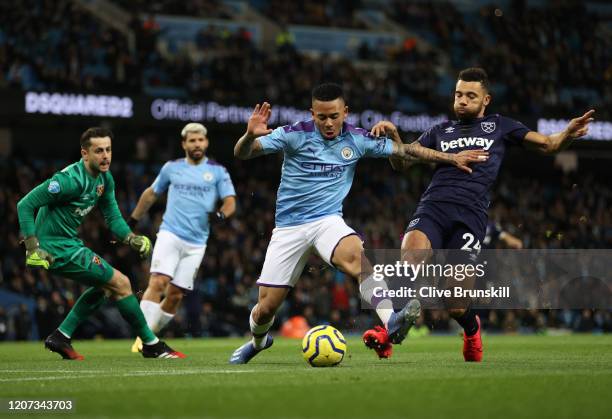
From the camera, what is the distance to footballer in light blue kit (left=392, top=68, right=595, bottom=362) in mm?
8781

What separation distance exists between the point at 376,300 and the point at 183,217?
4673 mm

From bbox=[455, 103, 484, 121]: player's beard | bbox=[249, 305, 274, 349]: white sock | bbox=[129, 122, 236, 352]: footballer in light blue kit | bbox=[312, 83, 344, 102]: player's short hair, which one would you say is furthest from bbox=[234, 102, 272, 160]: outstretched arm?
bbox=[129, 122, 236, 352]: footballer in light blue kit

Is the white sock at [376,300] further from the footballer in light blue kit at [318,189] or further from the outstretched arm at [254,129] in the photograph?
the outstretched arm at [254,129]

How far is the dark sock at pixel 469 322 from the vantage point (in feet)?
29.1

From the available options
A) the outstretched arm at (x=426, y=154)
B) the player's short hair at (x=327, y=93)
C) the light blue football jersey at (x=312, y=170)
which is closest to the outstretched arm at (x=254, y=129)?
the light blue football jersey at (x=312, y=170)

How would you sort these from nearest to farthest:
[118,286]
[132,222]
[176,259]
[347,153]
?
1. [347,153]
2. [118,286]
3. [132,222]
4. [176,259]

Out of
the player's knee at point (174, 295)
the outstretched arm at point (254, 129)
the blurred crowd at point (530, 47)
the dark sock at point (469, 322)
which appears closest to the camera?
the outstretched arm at point (254, 129)

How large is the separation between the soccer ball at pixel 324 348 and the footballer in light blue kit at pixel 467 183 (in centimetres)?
95

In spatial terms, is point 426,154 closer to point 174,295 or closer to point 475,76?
point 475,76

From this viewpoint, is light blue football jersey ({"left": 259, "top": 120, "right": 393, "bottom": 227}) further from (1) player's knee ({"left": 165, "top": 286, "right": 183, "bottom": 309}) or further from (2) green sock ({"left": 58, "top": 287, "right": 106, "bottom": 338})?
(1) player's knee ({"left": 165, "top": 286, "right": 183, "bottom": 309})

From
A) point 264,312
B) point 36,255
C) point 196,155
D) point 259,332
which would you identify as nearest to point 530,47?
point 196,155

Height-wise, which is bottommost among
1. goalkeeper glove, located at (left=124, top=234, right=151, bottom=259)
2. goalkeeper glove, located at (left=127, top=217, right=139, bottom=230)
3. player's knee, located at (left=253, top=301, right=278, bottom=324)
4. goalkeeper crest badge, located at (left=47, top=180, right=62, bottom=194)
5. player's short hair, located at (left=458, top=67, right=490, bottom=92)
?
player's knee, located at (left=253, top=301, right=278, bottom=324)

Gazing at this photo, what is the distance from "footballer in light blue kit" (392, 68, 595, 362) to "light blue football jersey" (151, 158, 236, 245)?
4.11m

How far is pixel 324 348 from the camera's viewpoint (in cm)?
836
